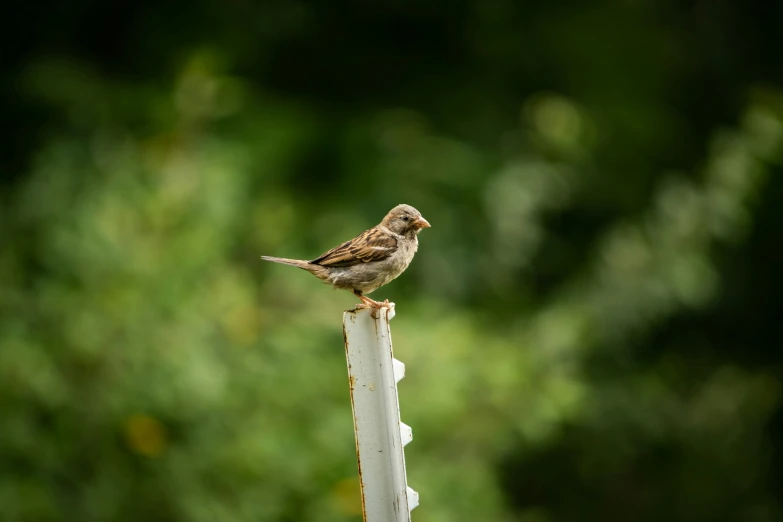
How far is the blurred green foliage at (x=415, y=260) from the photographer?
5.45 m

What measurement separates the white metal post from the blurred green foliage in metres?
2.64

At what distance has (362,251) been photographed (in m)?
4.11

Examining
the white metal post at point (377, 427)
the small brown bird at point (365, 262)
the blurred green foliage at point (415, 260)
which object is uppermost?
the blurred green foliage at point (415, 260)

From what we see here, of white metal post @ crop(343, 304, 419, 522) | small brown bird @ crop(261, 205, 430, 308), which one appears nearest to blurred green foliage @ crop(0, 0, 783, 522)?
small brown bird @ crop(261, 205, 430, 308)

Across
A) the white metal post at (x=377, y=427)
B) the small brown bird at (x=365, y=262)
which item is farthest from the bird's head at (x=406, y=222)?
the white metal post at (x=377, y=427)

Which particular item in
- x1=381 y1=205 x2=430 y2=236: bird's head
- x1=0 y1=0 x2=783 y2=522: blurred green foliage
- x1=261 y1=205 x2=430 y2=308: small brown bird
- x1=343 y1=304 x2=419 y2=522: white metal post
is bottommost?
x1=343 y1=304 x2=419 y2=522: white metal post

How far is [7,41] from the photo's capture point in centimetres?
905

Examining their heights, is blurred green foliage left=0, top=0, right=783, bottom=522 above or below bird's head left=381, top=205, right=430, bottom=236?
above

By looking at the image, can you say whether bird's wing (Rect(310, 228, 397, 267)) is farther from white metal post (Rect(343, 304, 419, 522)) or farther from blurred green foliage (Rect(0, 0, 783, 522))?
blurred green foliage (Rect(0, 0, 783, 522))

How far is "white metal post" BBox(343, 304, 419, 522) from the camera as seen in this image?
9.29 feet

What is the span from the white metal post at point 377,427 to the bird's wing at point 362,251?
123 cm

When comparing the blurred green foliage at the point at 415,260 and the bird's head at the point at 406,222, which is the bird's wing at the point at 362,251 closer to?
the bird's head at the point at 406,222

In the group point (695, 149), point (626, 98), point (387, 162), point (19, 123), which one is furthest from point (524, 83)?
point (19, 123)

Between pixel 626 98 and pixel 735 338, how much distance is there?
2.46m
